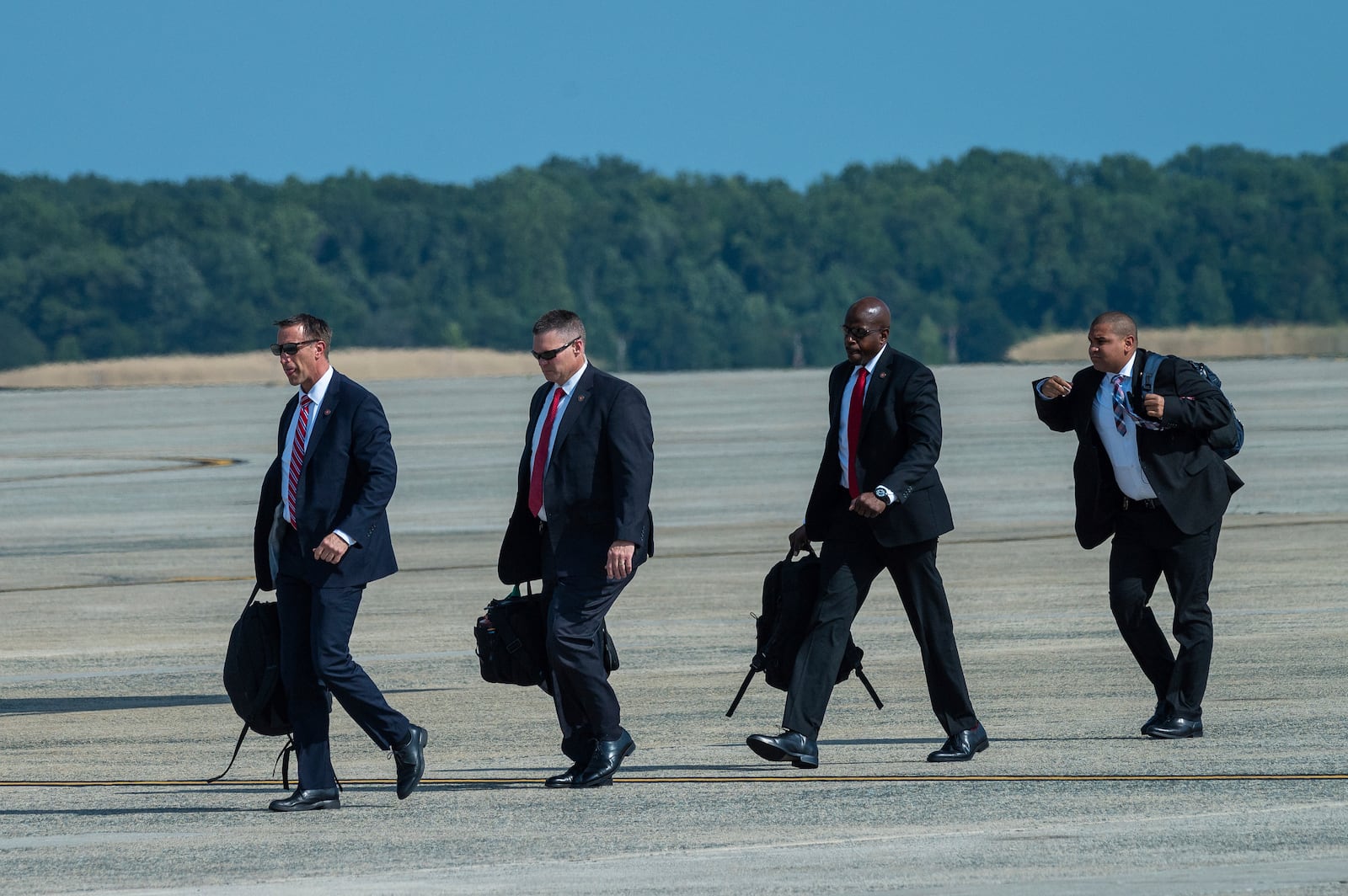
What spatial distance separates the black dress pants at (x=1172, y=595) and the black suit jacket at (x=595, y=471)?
207 centimetres

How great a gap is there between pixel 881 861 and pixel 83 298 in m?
145

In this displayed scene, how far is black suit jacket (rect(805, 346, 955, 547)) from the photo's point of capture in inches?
331

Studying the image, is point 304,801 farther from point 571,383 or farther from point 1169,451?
point 1169,451

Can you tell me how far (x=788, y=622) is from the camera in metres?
8.68

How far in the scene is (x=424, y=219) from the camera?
170500 millimetres

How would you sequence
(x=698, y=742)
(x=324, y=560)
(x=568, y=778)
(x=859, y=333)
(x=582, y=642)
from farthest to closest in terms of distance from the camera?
(x=698, y=742)
(x=859, y=333)
(x=568, y=778)
(x=582, y=642)
(x=324, y=560)

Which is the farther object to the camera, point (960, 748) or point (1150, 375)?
point (1150, 375)

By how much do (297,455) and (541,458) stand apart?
932 millimetres

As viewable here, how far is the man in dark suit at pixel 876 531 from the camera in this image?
8438mm

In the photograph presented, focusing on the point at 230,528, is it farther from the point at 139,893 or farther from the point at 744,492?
the point at 139,893

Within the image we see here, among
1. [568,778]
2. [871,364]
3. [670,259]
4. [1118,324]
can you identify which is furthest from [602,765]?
[670,259]

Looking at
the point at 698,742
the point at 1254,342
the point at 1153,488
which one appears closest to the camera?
the point at 1153,488

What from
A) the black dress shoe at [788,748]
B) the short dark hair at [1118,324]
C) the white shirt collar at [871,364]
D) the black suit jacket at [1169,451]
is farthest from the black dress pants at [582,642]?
the short dark hair at [1118,324]

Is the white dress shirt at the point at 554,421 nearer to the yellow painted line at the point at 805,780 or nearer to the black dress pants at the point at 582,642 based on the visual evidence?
the black dress pants at the point at 582,642
